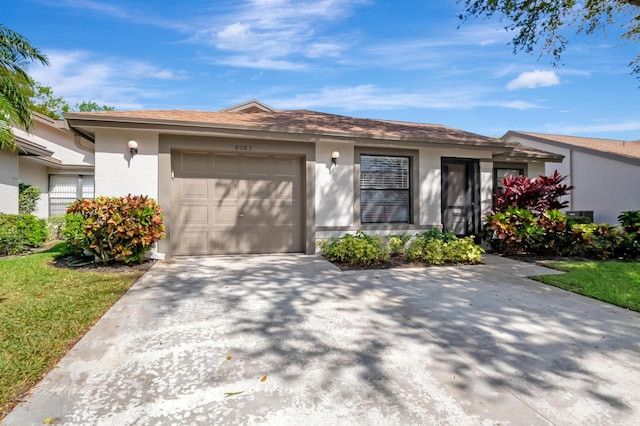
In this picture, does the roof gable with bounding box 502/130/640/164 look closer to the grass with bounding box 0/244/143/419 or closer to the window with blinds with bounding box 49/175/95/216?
the grass with bounding box 0/244/143/419

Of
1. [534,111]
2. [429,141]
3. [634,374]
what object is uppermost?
[534,111]

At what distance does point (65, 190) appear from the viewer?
11.7m

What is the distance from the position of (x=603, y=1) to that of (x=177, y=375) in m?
11.9

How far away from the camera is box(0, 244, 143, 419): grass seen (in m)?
2.26

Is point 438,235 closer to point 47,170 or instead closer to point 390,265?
point 390,265

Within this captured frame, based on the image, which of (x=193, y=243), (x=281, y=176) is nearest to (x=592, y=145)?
(x=281, y=176)

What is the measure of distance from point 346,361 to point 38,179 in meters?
13.2

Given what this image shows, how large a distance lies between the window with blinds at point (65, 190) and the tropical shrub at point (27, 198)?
2.43 ft

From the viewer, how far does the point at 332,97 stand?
53.9 feet

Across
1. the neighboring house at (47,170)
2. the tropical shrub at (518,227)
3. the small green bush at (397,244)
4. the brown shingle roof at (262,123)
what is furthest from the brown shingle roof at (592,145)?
the neighboring house at (47,170)

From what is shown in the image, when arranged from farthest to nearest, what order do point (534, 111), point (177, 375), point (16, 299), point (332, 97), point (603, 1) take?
1. point (534, 111)
2. point (332, 97)
3. point (603, 1)
4. point (16, 299)
5. point (177, 375)

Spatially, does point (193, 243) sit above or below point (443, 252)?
above

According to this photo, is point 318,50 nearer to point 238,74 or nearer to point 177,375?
point 238,74

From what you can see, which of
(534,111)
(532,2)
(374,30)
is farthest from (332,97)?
(534,111)
